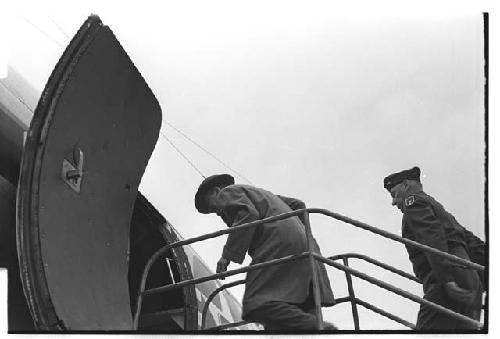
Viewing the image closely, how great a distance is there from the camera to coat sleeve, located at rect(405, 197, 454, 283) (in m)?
6.23

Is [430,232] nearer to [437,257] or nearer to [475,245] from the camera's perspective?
[437,257]

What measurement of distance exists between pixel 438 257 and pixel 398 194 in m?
0.82

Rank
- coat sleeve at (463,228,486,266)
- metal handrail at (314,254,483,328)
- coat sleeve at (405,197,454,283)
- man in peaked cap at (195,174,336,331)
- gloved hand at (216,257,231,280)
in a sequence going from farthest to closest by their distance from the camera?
coat sleeve at (463,228,486,266), gloved hand at (216,257,231,280), coat sleeve at (405,197,454,283), man in peaked cap at (195,174,336,331), metal handrail at (314,254,483,328)

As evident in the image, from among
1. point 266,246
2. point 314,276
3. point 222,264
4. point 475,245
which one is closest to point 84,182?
point 222,264

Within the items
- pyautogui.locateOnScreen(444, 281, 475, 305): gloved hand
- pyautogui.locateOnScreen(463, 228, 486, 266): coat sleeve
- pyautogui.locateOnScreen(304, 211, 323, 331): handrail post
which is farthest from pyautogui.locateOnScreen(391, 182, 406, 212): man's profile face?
pyautogui.locateOnScreen(304, 211, 323, 331): handrail post

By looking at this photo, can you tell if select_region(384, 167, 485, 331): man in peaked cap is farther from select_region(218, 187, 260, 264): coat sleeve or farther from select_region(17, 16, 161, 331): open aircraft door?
select_region(17, 16, 161, 331): open aircraft door

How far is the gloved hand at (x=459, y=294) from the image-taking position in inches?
241

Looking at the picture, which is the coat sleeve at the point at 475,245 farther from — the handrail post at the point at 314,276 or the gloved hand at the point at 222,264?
the gloved hand at the point at 222,264

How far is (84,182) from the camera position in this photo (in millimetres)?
5887

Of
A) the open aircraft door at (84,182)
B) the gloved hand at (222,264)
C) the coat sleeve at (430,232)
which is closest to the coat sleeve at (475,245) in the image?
the coat sleeve at (430,232)

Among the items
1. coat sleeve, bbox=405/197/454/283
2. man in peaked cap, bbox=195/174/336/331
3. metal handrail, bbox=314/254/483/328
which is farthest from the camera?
coat sleeve, bbox=405/197/454/283
